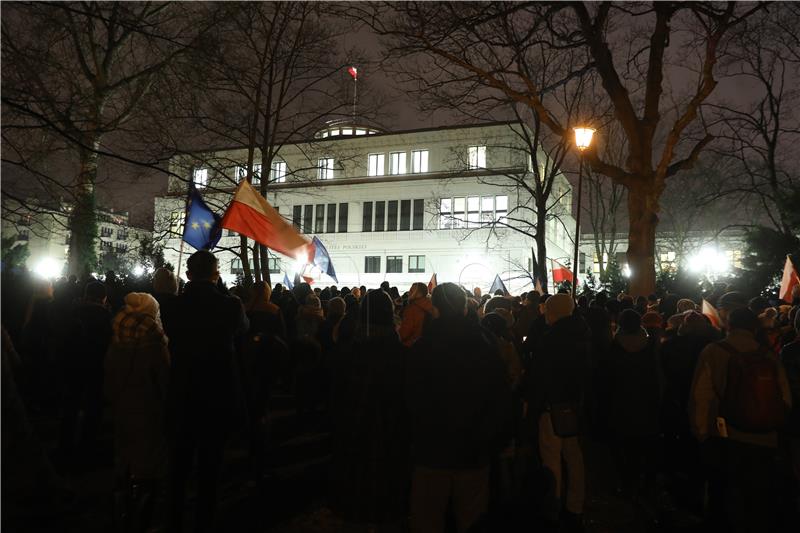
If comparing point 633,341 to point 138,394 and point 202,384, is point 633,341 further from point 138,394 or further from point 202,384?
point 138,394

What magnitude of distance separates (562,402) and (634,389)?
3.57 ft

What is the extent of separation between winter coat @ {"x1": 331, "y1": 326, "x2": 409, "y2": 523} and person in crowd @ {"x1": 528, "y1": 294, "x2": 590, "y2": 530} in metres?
1.61

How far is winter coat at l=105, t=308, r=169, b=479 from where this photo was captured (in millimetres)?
4305

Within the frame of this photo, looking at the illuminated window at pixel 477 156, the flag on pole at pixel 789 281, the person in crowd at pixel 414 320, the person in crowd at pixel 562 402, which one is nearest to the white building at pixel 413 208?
the illuminated window at pixel 477 156

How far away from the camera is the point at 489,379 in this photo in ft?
11.3

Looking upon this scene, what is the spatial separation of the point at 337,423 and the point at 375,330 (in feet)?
2.34

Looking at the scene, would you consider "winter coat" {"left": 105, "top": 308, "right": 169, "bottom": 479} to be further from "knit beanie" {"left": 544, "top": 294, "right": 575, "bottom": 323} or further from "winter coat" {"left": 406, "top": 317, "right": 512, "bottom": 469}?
"knit beanie" {"left": 544, "top": 294, "right": 575, "bottom": 323}

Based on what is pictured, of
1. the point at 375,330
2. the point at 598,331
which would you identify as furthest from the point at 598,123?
the point at 375,330

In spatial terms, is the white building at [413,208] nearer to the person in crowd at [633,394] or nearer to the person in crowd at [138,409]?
the person in crowd at [633,394]

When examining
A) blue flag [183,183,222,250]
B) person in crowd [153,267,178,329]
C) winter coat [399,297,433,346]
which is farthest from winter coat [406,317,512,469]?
blue flag [183,183,222,250]

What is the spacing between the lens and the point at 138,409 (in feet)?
14.1

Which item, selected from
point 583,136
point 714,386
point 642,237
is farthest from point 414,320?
point 642,237

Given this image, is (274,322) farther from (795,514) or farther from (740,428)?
(795,514)

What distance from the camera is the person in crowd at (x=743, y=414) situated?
4.26 metres
